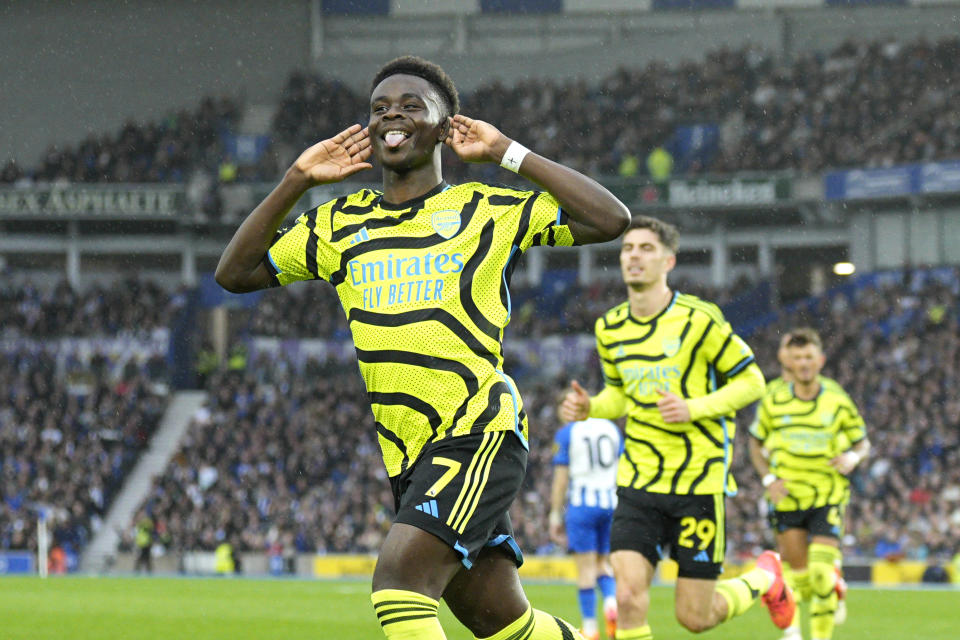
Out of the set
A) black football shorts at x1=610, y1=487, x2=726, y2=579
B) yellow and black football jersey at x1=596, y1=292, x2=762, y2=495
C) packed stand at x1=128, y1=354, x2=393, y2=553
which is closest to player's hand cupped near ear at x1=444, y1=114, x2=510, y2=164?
yellow and black football jersey at x1=596, y1=292, x2=762, y2=495

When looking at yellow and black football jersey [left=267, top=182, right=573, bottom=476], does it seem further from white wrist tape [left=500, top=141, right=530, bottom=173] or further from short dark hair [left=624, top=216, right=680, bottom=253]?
short dark hair [left=624, top=216, right=680, bottom=253]

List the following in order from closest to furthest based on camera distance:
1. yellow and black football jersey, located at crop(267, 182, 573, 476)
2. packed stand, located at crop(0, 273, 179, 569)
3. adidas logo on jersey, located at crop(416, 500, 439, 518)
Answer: adidas logo on jersey, located at crop(416, 500, 439, 518), yellow and black football jersey, located at crop(267, 182, 573, 476), packed stand, located at crop(0, 273, 179, 569)

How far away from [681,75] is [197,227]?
14.0 meters

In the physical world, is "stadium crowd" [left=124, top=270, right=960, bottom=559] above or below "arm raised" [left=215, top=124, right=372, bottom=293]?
below

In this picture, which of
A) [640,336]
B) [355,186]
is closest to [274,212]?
[640,336]

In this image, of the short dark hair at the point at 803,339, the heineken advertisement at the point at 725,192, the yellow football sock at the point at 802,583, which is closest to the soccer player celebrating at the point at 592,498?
the yellow football sock at the point at 802,583

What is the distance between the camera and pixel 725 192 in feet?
113

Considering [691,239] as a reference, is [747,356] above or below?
below

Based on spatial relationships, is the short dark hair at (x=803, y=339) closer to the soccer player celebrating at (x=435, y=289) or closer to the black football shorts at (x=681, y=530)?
the black football shorts at (x=681, y=530)

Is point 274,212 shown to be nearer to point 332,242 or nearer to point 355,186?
point 332,242

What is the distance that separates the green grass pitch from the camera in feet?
40.3

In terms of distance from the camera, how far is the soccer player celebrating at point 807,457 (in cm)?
1034

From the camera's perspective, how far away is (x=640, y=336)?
7434 mm

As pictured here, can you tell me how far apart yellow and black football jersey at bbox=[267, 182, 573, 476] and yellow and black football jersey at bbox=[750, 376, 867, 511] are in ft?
21.3
